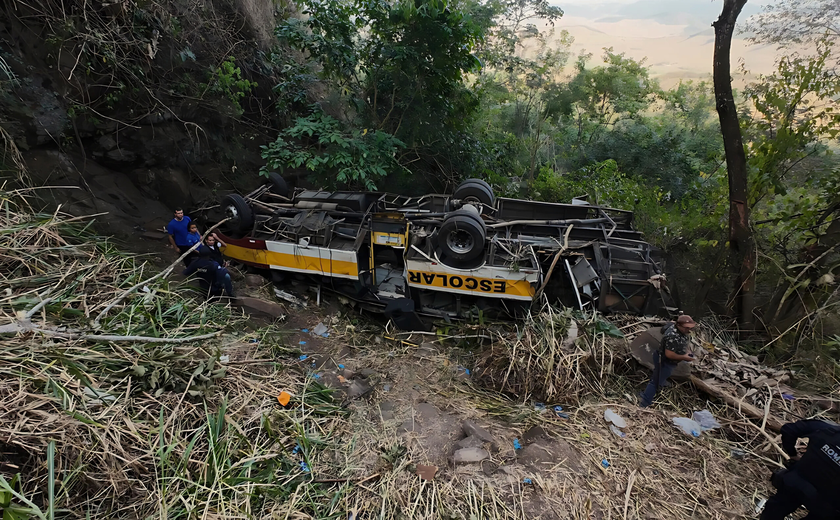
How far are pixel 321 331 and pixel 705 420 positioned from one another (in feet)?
14.6

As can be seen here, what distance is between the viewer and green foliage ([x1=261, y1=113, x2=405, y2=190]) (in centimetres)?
638

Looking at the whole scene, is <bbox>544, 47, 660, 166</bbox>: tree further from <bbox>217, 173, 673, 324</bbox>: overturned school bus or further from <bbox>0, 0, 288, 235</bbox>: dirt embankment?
<bbox>0, 0, 288, 235</bbox>: dirt embankment

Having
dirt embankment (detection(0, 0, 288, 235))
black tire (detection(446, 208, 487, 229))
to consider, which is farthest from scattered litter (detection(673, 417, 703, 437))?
dirt embankment (detection(0, 0, 288, 235))

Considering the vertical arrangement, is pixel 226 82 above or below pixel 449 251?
above

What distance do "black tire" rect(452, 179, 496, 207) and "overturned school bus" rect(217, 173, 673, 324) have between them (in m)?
0.02

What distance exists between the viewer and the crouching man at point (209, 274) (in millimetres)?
4738

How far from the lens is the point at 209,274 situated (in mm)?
4836

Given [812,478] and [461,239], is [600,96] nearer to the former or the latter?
[461,239]

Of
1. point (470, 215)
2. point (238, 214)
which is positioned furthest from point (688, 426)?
point (238, 214)

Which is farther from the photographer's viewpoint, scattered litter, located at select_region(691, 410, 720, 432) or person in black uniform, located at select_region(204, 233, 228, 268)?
person in black uniform, located at select_region(204, 233, 228, 268)

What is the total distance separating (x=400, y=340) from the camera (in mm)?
5176

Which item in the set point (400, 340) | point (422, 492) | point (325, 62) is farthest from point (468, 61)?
point (422, 492)

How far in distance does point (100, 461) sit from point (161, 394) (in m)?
0.55

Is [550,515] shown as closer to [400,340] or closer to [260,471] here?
[260,471]
